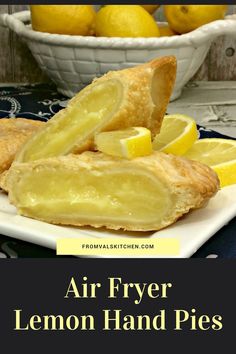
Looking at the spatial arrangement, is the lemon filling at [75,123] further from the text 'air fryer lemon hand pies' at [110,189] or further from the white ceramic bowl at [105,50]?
the white ceramic bowl at [105,50]

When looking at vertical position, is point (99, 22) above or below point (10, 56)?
above

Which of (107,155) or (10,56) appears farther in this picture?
(10,56)

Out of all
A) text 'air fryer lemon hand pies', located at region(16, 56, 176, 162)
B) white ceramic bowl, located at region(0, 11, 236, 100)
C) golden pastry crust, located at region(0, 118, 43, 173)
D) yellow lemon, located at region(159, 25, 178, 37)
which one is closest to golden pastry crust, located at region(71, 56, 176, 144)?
text 'air fryer lemon hand pies', located at region(16, 56, 176, 162)

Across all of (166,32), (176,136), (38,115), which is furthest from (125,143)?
(166,32)

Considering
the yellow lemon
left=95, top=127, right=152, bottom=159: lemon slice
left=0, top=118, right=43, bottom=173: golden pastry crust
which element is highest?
the yellow lemon

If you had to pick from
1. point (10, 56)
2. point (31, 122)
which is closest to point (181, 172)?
point (31, 122)

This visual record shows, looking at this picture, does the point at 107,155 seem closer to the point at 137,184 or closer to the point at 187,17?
the point at 137,184

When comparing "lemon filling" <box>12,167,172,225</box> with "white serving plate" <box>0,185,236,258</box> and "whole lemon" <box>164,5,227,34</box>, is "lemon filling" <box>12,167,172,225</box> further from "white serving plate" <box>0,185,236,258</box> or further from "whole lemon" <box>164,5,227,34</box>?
"whole lemon" <box>164,5,227,34</box>
